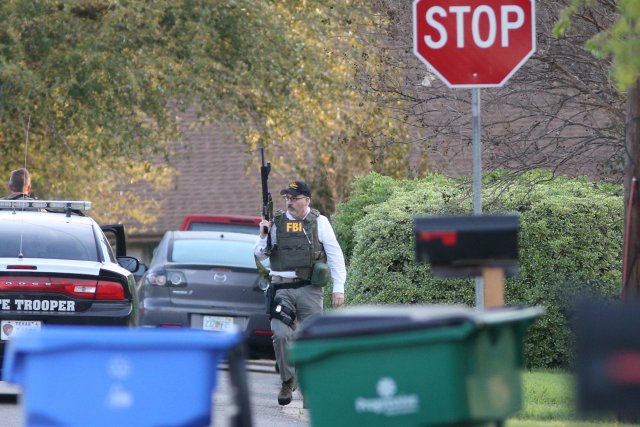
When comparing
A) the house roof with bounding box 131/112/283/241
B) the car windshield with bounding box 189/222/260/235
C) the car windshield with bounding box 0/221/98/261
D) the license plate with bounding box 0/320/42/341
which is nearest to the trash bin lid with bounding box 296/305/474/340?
the license plate with bounding box 0/320/42/341

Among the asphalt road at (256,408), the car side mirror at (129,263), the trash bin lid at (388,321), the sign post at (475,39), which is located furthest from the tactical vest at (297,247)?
the trash bin lid at (388,321)

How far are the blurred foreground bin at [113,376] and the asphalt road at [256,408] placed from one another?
10.9ft

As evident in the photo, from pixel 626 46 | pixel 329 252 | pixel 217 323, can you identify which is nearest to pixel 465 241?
pixel 626 46

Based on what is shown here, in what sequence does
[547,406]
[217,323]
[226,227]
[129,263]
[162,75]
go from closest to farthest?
1. [547,406]
2. [129,263]
3. [217,323]
4. [162,75]
5. [226,227]

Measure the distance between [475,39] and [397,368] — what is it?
3441 millimetres

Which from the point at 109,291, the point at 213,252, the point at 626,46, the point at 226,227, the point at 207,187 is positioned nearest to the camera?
the point at 626,46

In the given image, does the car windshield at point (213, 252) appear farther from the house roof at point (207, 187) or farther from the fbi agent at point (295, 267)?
the house roof at point (207, 187)

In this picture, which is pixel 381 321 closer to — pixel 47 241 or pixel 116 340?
pixel 116 340

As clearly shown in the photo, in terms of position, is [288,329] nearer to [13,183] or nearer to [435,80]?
[435,80]

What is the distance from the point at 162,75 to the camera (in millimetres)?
20141

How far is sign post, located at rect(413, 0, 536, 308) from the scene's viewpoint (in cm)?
823

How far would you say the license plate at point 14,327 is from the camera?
1072 centimetres

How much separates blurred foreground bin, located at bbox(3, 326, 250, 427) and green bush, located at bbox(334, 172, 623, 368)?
325 inches

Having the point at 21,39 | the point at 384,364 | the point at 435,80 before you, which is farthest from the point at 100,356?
the point at 21,39
